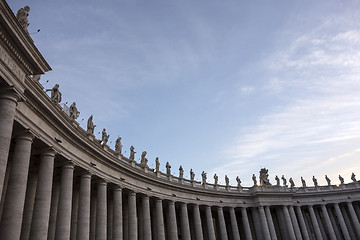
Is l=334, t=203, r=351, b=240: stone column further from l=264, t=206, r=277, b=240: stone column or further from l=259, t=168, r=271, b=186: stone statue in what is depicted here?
l=264, t=206, r=277, b=240: stone column

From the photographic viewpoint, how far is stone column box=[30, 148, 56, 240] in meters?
30.4

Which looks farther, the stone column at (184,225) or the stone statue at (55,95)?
the stone column at (184,225)

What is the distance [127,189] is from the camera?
5369 centimetres

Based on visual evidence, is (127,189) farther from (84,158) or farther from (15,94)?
(15,94)

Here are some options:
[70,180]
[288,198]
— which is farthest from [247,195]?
[70,180]

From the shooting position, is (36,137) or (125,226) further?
(125,226)

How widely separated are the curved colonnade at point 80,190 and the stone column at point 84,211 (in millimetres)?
124

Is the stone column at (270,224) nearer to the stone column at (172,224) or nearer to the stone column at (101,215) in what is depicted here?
the stone column at (172,224)

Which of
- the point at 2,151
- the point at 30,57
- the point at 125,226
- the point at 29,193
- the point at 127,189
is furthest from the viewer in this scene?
the point at 125,226

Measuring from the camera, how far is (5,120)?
23.7 meters

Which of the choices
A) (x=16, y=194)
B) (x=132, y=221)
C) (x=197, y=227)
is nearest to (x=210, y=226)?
(x=197, y=227)

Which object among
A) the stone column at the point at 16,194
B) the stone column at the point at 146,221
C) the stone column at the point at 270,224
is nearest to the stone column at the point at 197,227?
the stone column at the point at 146,221

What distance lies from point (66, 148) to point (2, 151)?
15438mm

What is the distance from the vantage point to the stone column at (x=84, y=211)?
3874 centimetres
